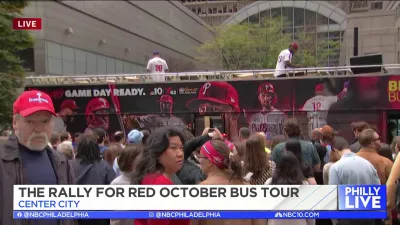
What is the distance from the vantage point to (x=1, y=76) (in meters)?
18.0

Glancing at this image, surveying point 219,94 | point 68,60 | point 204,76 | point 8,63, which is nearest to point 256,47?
point 68,60

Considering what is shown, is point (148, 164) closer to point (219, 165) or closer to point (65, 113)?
point (219, 165)

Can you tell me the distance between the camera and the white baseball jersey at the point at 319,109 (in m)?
12.1

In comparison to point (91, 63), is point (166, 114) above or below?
below

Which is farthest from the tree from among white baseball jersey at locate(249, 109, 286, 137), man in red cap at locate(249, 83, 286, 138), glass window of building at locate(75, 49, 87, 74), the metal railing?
glass window of building at locate(75, 49, 87, 74)

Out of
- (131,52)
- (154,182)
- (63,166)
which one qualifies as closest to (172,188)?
(154,182)

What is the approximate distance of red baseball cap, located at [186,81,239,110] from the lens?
503 inches

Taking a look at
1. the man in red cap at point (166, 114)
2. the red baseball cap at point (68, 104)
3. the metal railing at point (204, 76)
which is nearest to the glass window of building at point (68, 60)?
the metal railing at point (204, 76)

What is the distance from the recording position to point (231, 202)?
225 centimetres

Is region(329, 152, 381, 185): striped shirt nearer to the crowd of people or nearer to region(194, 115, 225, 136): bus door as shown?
the crowd of people

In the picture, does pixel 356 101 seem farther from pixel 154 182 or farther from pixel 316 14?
pixel 316 14

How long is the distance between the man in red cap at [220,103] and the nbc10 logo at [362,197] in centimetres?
1021

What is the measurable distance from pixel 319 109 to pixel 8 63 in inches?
540

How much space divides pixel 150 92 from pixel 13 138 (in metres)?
10.5
